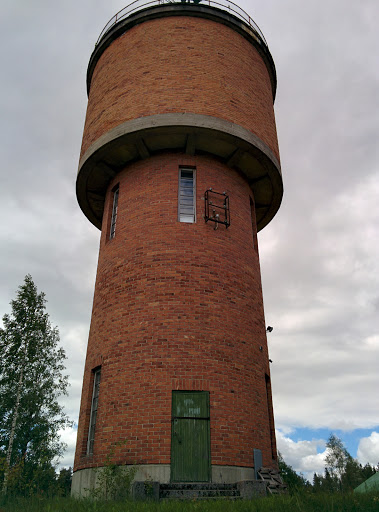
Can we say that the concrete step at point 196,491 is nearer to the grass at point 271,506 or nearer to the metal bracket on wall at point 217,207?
the grass at point 271,506

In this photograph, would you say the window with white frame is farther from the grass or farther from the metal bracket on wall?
the grass

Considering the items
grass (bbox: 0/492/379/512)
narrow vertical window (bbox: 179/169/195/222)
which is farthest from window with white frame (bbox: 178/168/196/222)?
grass (bbox: 0/492/379/512)

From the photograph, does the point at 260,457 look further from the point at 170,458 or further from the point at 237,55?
the point at 237,55

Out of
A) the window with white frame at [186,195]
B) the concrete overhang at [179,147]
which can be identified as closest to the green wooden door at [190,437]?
the window with white frame at [186,195]

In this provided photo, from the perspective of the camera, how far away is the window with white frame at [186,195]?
1086 cm

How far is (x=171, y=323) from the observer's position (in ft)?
30.7

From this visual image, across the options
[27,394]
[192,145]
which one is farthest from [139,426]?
[27,394]

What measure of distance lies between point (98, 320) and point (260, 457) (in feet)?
15.5

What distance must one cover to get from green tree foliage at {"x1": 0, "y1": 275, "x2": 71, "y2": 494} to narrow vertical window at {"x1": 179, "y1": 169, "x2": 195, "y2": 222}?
12.2 metres

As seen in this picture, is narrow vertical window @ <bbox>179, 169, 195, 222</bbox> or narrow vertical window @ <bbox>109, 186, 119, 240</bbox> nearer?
narrow vertical window @ <bbox>179, 169, 195, 222</bbox>

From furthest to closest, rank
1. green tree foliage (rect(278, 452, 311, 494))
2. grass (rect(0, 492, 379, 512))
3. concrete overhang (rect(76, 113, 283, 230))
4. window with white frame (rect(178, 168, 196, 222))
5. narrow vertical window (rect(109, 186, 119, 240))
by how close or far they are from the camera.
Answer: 1. narrow vertical window (rect(109, 186, 119, 240))
2. window with white frame (rect(178, 168, 196, 222))
3. concrete overhang (rect(76, 113, 283, 230))
4. green tree foliage (rect(278, 452, 311, 494))
5. grass (rect(0, 492, 379, 512))

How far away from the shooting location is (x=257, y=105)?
40.0 ft

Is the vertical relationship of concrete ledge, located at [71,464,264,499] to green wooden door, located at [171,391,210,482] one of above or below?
below

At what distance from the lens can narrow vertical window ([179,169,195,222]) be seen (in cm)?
1087
